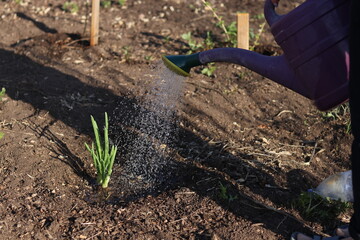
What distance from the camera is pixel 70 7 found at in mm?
5270

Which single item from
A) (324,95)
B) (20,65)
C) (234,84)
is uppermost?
(324,95)

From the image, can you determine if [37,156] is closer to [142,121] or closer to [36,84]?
[142,121]

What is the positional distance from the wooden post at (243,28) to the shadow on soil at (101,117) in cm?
104

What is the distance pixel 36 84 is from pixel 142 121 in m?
0.96

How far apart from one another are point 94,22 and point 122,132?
4.78 ft

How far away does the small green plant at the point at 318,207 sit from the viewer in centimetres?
256

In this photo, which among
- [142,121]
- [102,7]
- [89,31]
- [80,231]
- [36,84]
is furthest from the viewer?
[102,7]

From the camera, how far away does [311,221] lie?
8.35 ft

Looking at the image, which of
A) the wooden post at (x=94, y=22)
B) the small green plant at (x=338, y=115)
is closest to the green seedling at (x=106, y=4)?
the wooden post at (x=94, y=22)

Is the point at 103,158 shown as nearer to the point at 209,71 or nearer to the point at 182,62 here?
the point at 182,62

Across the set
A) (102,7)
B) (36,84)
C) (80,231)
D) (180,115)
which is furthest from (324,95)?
(102,7)

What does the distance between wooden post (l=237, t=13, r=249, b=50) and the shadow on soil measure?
1.04 m

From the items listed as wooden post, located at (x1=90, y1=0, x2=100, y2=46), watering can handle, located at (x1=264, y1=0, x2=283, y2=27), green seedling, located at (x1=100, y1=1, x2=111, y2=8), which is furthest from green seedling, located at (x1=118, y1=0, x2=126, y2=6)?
watering can handle, located at (x1=264, y1=0, x2=283, y2=27)

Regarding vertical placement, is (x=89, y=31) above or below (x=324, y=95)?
below
